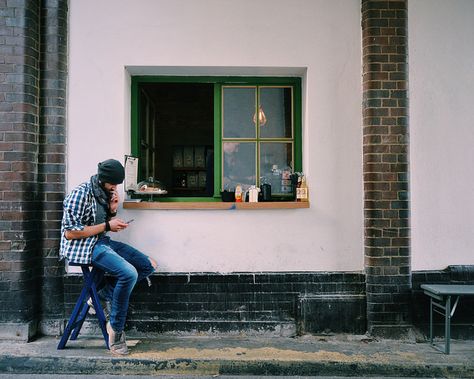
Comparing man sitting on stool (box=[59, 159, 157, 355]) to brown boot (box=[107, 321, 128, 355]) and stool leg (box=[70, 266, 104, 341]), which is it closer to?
brown boot (box=[107, 321, 128, 355])

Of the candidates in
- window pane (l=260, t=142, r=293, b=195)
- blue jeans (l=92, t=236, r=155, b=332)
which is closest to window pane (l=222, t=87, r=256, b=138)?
window pane (l=260, t=142, r=293, b=195)

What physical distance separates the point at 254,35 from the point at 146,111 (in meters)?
1.84

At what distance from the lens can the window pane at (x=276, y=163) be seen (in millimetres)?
5809

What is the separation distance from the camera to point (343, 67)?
18.0ft

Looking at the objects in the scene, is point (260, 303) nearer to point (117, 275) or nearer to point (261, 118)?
point (117, 275)

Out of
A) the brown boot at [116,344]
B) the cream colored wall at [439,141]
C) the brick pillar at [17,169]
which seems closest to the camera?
the brown boot at [116,344]

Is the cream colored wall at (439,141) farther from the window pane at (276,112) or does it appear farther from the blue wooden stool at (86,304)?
the blue wooden stool at (86,304)

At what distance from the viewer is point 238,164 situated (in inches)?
228

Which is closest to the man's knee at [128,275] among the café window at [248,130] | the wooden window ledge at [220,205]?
the wooden window ledge at [220,205]

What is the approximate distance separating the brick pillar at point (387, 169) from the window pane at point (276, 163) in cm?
99

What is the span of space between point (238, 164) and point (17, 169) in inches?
103

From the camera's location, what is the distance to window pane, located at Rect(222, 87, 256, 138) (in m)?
5.81

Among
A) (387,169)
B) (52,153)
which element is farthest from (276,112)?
(52,153)

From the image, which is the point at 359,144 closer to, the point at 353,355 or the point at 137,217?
the point at 353,355
